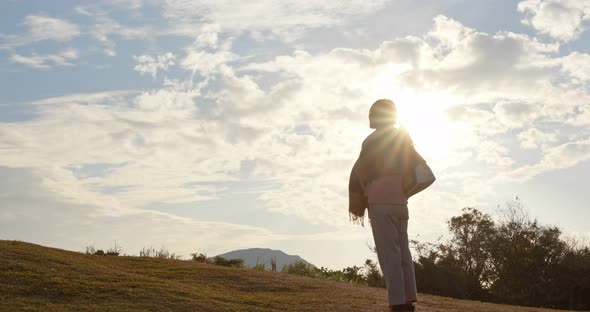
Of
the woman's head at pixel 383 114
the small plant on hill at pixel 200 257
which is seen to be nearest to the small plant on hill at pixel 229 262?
the small plant on hill at pixel 200 257

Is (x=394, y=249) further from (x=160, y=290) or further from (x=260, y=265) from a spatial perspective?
(x=260, y=265)

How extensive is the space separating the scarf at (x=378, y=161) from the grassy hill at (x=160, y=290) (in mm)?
4525

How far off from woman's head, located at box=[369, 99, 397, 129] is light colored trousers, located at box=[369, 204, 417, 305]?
3.10 feet

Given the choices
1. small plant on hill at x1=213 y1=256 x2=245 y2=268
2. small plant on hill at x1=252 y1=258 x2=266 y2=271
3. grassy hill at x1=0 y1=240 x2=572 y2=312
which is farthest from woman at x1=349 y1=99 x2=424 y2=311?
small plant on hill at x1=213 y1=256 x2=245 y2=268

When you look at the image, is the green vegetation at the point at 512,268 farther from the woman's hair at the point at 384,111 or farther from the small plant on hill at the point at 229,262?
the woman's hair at the point at 384,111

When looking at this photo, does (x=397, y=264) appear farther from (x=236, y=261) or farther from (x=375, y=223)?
(x=236, y=261)

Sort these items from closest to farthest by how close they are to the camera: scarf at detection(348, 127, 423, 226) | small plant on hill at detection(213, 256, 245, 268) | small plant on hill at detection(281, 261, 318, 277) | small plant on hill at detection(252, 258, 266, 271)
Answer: scarf at detection(348, 127, 423, 226)
small plant on hill at detection(252, 258, 266, 271)
small plant on hill at detection(213, 256, 245, 268)
small plant on hill at detection(281, 261, 318, 277)

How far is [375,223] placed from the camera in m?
7.15

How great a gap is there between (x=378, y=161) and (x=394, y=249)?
0.97m

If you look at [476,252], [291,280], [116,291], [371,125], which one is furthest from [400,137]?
[476,252]

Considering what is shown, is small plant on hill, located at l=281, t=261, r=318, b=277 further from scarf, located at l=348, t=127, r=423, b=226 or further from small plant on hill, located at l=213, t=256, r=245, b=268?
scarf, located at l=348, t=127, r=423, b=226

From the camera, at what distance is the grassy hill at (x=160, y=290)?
436 inches

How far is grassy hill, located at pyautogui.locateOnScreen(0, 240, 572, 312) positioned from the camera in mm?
11078

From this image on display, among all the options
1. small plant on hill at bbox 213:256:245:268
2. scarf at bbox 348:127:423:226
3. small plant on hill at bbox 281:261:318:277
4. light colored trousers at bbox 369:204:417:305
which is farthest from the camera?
small plant on hill at bbox 281:261:318:277
